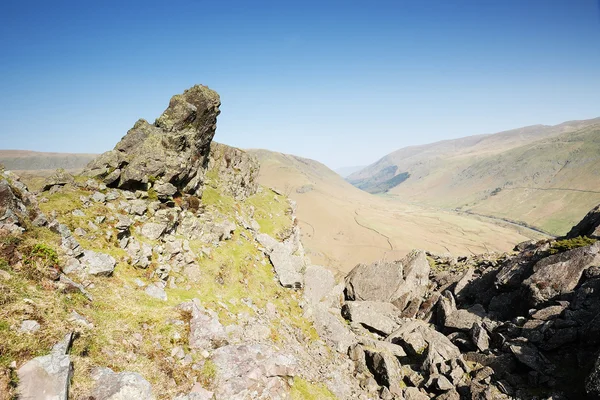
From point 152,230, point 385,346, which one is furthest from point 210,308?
point 385,346

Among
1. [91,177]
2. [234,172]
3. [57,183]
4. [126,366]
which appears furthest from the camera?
[234,172]

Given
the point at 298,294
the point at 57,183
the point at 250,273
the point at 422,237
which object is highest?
the point at 57,183

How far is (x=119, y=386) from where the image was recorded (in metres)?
8.51

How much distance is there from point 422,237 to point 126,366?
124324mm

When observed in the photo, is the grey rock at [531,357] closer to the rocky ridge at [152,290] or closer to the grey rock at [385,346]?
the grey rock at [385,346]

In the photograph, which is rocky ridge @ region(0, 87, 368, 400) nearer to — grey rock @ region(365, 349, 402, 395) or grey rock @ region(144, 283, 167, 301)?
grey rock @ region(144, 283, 167, 301)

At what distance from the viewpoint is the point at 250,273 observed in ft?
68.8

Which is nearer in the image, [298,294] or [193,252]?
[193,252]

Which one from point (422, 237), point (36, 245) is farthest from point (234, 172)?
point (422, 237)

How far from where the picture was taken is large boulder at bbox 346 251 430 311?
3216cm

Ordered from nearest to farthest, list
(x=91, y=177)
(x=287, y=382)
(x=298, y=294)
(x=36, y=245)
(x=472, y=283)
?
(x=36, y=245) → (x=287, y=382) → (x=91, y=177) → (x=298, y=294) → (x=472, y=283)

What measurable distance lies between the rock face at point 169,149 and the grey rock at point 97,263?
7306 millimetres

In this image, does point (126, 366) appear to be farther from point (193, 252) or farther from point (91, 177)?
point (91, 177)

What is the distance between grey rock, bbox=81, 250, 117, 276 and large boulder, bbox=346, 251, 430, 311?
88.2ft
